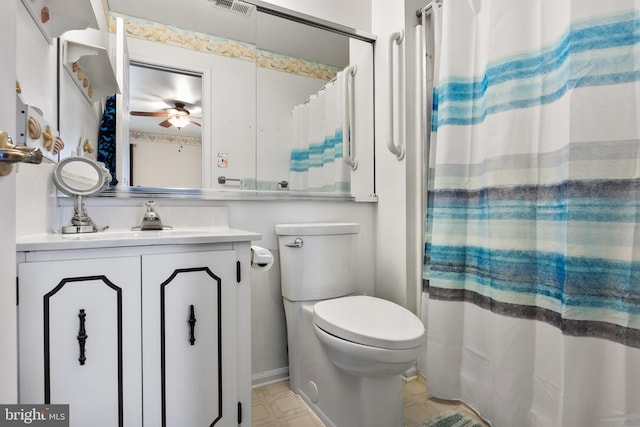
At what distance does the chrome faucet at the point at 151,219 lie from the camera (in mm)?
1226

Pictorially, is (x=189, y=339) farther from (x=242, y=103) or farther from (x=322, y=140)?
(x=322, y=140)

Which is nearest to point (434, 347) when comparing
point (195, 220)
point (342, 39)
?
point (195, 220)

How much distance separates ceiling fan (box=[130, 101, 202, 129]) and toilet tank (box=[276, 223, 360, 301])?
2.16ft

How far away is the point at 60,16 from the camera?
100 cm

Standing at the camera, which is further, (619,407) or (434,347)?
(434,347)

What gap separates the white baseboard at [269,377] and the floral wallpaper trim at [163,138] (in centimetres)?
117

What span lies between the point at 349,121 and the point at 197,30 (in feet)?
2.98

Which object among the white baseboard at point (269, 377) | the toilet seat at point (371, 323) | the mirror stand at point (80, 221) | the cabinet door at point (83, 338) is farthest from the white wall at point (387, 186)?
the mirror stand at point (80, 221)

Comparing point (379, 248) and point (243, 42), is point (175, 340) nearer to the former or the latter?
point (379, 248)

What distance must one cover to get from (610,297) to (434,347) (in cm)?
69

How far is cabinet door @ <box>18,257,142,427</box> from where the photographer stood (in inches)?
29.1

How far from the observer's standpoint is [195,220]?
55.6 inches

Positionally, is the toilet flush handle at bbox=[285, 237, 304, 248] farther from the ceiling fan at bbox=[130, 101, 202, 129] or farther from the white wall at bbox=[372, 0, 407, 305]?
the ceiling fan at bbox=[130, 101, 202, 129]

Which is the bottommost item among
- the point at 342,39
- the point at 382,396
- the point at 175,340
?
the point at 382,396
